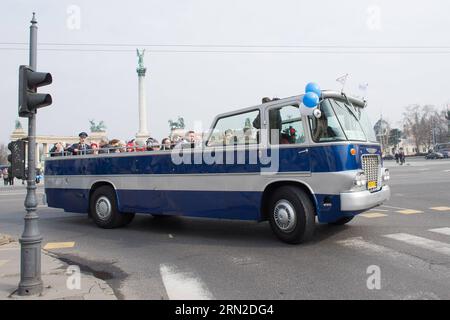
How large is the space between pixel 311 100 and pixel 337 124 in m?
0.60

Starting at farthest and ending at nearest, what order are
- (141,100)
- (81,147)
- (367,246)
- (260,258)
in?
(141,100), (81,147), (367,246), (260,258)

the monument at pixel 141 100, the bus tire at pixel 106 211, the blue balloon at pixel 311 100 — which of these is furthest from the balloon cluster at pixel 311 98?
the monument at pixel 141 100

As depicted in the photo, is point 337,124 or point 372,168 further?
point 372,168

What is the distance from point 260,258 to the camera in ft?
21.0

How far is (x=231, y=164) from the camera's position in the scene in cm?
757

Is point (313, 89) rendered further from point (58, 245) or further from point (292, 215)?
point (58, 245)

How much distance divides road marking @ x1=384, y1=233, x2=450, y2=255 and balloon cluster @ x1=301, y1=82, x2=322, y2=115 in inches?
114

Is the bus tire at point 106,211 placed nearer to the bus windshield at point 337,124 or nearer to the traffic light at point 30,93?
the traffic light at point 30,93

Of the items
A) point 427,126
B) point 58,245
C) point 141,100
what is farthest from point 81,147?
point 427,126

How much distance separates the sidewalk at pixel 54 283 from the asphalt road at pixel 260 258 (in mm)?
237

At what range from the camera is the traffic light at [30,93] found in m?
5.15

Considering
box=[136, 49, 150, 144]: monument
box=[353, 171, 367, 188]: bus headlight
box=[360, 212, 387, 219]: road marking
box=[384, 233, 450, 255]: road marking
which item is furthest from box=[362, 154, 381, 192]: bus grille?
box=[136, 49, 150, 144]: monument

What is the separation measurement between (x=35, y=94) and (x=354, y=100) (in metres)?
5.43
